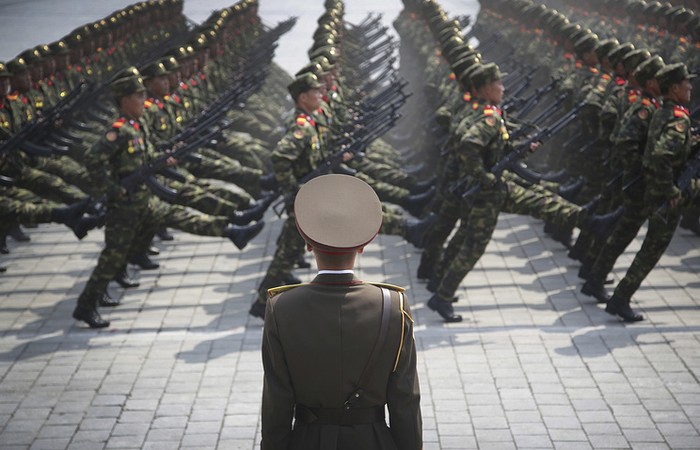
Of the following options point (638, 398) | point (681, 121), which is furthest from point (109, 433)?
point (681, 121)

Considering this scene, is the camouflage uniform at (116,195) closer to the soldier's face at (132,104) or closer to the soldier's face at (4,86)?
the soldier's face at (132,104)

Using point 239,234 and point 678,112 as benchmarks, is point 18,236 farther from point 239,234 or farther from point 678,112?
point 678,112

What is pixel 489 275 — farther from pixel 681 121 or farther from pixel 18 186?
pixel 18 186

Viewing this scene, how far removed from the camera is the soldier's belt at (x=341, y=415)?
3.72 meters

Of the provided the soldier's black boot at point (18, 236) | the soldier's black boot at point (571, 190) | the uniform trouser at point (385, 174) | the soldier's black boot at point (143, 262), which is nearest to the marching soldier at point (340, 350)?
the soldier's black boot at point (571, 190)

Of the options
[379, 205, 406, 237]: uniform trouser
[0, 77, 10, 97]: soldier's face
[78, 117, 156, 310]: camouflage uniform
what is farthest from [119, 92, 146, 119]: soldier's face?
[379, 205, 406, 237]: uniform trouser

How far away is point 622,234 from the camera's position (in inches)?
316

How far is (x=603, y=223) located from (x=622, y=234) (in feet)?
0.58

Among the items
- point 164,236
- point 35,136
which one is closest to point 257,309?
point 164,236

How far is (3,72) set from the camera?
30.8 ft

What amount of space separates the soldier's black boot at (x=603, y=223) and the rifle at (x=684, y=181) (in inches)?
24.8

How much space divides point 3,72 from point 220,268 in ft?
8.99

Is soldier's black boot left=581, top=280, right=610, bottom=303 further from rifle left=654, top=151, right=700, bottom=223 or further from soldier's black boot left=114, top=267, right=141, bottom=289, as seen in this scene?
soldier's black boot left=114, top=267, right=141, bottom=289

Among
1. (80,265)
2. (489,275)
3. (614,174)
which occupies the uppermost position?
(614,174)
